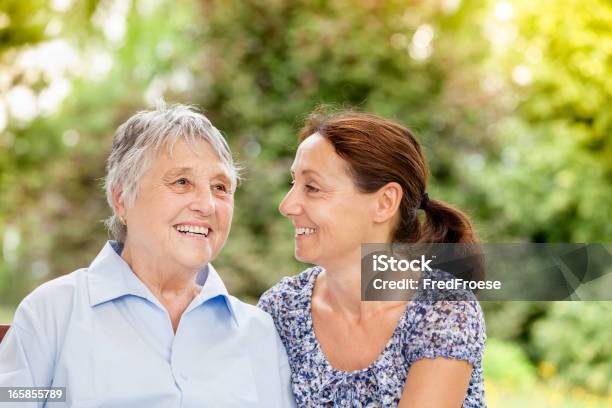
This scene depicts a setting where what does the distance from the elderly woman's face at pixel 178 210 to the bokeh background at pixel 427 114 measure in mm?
5063

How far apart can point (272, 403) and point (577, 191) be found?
6427mm

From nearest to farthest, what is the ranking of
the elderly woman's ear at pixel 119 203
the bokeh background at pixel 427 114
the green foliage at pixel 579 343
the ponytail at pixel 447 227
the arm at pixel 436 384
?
1. the arm at pixel 436 384
2. the elderly woman's ear at pixel 119 203
3. the ponytail at pixel 447 227
4. the green foliage at pixel 579 343
5. the bokeh background at pixel 427 114

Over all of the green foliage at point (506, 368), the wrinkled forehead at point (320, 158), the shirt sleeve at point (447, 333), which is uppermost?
the wrinkled forehead at point (320, 158)

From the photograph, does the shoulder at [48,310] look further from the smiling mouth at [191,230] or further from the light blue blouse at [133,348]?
the smiling mouth at [191,230]

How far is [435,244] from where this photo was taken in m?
2.09

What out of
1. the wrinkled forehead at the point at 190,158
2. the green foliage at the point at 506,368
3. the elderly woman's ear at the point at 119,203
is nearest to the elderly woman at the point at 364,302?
the wrinkled forehead at the point at 190,158

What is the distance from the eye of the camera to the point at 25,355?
5.37 feet

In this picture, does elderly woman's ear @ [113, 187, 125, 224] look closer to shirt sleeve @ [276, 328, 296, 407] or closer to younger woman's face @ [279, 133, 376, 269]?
younger woman's face @ [279, 133, 376, 269]

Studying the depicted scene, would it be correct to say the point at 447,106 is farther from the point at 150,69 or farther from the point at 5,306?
the point at 5,306

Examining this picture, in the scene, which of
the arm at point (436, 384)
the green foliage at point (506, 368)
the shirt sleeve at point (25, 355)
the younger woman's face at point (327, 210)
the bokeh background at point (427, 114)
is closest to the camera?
the shirt sleeve at point (25, 355)

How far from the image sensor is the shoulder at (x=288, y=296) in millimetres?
2121

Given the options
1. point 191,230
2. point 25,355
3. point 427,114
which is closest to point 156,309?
point 191,230

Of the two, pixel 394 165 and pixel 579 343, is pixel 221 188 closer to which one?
pixel 394 165

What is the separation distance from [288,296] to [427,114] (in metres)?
5.62
